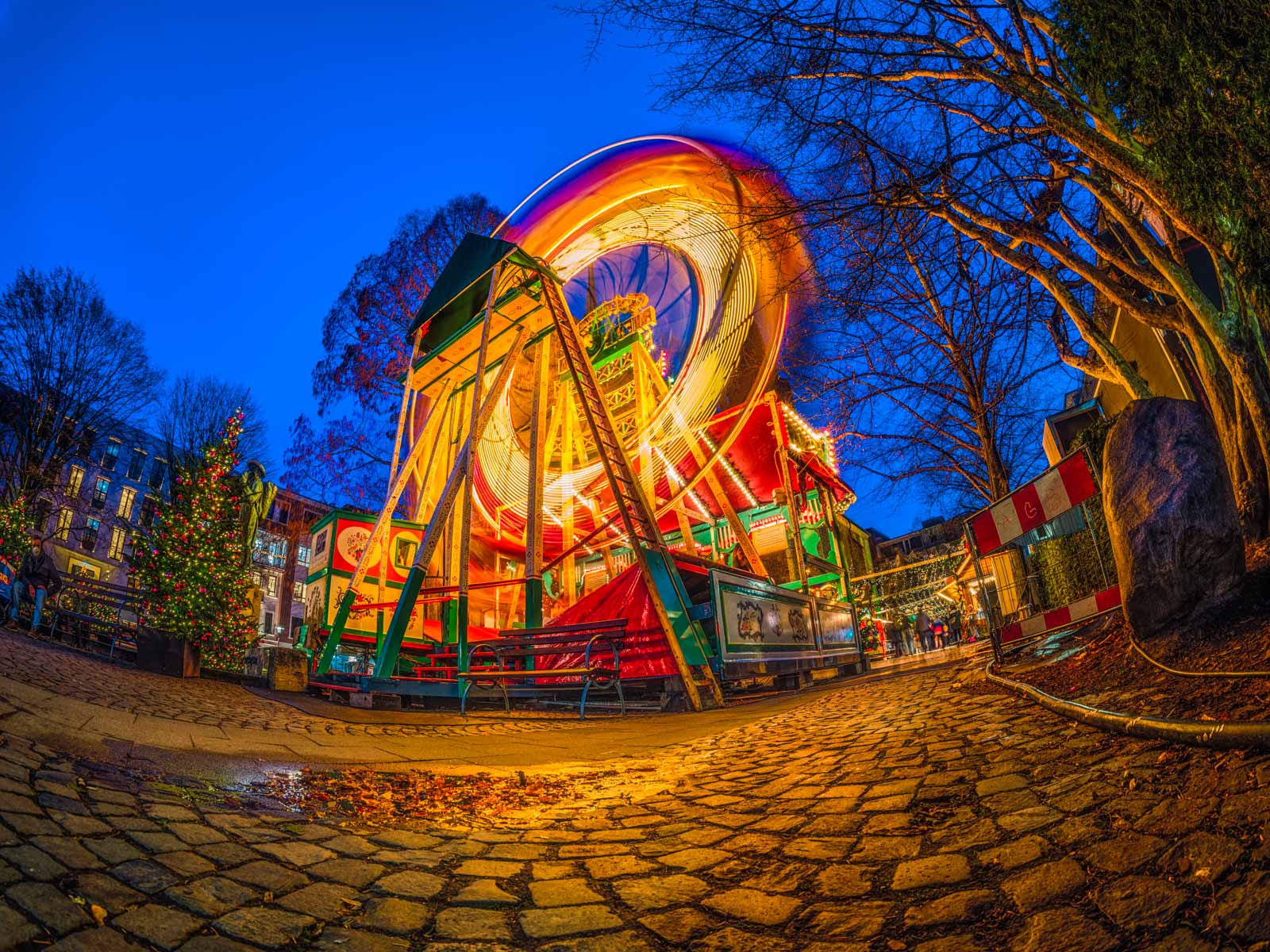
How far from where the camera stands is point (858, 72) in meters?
4.84

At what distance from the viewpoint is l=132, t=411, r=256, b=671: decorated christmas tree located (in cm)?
1112

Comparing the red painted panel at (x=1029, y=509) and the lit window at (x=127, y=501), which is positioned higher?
the lit window at (x=127, y=501)

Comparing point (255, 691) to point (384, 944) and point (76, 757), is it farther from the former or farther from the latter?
point (384, 944)

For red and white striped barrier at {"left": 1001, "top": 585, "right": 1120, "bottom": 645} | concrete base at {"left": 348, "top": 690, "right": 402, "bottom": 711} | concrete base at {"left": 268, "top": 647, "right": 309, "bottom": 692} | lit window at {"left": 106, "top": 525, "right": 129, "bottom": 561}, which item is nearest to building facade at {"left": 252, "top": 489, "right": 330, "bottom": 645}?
lit window at {"left": 106, "top": 525, "right": 129, "bottom": 561}

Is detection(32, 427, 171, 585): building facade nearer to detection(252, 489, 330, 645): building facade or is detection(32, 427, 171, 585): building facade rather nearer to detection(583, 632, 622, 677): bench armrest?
detection(252, 489, 330, 645): building facade

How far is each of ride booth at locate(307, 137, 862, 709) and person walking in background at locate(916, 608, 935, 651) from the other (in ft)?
27.5

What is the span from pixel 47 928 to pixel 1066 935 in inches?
104

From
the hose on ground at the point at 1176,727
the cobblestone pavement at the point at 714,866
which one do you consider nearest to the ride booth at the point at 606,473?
the hose on ground at the point at 1176,727

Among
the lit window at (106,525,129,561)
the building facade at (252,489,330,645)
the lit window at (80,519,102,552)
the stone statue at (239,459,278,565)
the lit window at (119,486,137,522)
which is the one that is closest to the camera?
the stone statue at (239,459,278,565)

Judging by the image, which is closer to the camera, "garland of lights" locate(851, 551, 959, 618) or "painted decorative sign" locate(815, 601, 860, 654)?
"painted decorative sign" locate(815, 601, 860, 654)

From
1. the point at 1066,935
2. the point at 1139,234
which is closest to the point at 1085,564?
the point at 1139,234

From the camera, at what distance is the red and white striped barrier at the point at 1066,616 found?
549cm

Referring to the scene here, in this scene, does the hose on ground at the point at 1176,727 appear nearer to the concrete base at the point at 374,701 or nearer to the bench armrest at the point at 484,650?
the bench armrest at the point at 484,650

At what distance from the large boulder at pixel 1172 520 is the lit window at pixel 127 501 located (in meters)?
47.5
